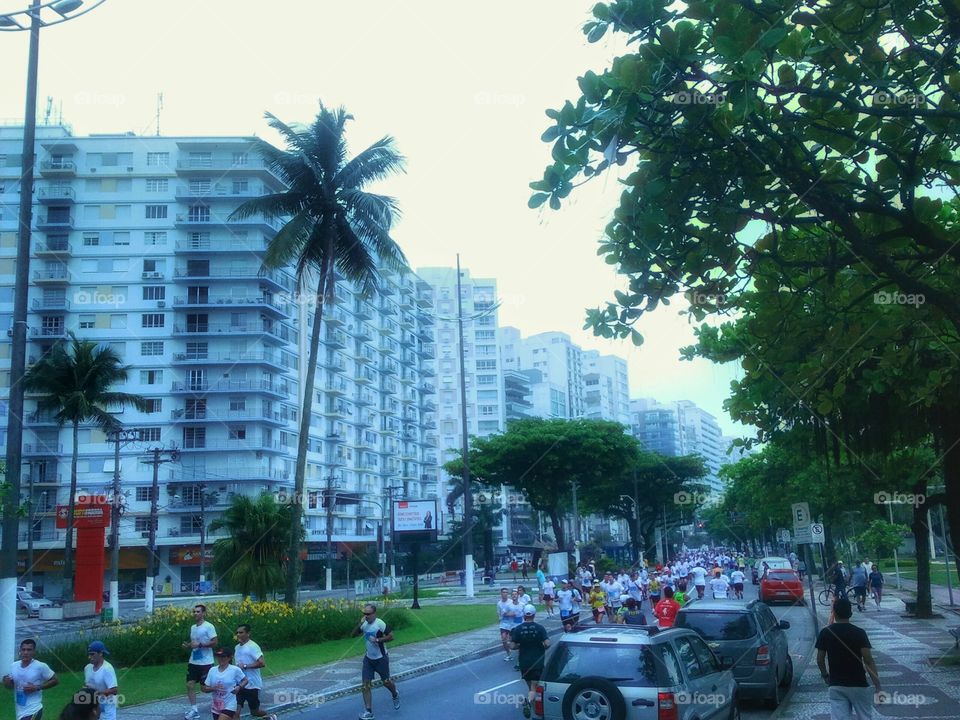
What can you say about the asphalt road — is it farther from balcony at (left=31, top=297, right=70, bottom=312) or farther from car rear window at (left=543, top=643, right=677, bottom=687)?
balcony at (left=31, top=297, right=70, bottom=312)

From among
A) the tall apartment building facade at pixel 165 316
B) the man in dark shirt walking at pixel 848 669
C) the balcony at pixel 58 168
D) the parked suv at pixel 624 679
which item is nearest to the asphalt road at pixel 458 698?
the parked suv at pixel 624 679

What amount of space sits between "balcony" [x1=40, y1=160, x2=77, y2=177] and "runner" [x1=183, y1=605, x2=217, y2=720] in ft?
202

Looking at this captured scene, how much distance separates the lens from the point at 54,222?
66.4 metres

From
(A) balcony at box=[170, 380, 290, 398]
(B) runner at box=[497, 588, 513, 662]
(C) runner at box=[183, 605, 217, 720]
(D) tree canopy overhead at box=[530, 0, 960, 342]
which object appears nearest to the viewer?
(D) tree canopy overhead at box=[530, 0, 960, 342]

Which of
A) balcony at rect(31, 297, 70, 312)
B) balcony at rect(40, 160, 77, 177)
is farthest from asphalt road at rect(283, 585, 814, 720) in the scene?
balcony at rect(40, 160, 77, 177)

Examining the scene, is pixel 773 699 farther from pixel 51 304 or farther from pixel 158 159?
pixel 158 159

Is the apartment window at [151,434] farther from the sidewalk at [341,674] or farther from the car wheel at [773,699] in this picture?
the car wheel at [773,699]

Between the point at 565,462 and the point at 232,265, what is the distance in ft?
104

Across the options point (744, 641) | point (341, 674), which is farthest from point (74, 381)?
point (744, 641)

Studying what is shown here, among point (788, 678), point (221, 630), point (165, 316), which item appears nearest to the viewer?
point (788, 678)

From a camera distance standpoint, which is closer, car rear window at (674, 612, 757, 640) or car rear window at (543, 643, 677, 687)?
car rear window at (543, 643, 677, 687)

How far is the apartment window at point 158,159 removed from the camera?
67.9m

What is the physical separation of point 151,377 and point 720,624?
59721 mm

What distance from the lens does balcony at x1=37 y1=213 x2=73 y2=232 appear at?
65.8m
